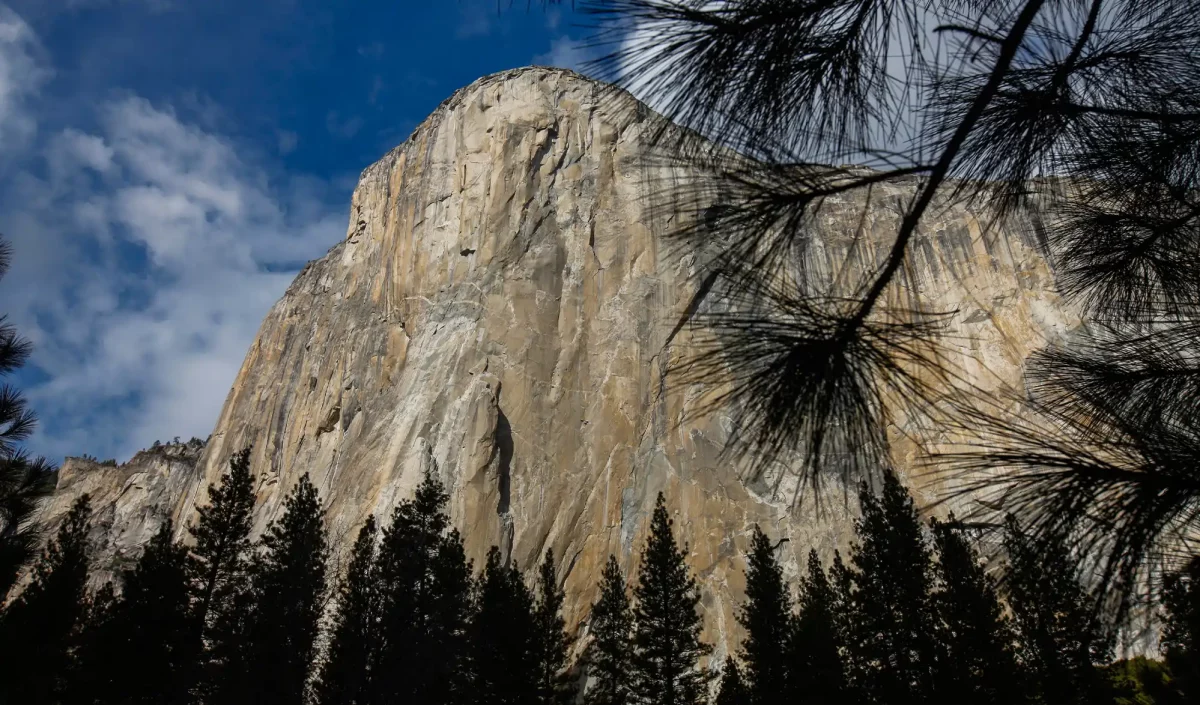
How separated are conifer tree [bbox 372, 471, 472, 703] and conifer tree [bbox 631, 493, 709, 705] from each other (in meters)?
5.09

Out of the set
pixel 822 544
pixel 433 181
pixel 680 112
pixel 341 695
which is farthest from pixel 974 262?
pixel 680 112

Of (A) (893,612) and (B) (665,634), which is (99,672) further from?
(A) (893,612)

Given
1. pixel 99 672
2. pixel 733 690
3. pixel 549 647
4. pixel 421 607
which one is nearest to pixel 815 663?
pixel 733 690

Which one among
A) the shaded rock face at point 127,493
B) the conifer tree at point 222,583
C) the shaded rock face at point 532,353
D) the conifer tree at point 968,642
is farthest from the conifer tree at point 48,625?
the shaded rock face at point 127,493

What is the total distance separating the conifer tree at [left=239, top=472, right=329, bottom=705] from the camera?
58.3ft

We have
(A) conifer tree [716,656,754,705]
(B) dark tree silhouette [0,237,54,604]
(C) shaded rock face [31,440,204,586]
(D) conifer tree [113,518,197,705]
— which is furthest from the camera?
(C) shaded rock face [31,440,204,586]

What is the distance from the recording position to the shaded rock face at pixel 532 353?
99.7 feet

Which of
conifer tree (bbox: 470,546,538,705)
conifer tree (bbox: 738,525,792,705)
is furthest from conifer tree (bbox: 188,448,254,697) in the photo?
conifer tree (bbox: 738,525,792,705)

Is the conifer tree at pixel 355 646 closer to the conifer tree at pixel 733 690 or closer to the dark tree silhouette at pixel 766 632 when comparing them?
the conifer tree at pixel 733 690

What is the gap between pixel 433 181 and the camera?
39.1 m

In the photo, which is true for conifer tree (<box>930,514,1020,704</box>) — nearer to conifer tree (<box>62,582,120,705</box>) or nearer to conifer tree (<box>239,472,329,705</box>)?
conifer tree (<box>239,472,329,705</box>)

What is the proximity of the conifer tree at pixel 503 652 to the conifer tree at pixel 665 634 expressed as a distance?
312 centimetres

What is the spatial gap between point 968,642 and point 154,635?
19.3 meters

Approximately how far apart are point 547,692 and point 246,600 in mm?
8170
